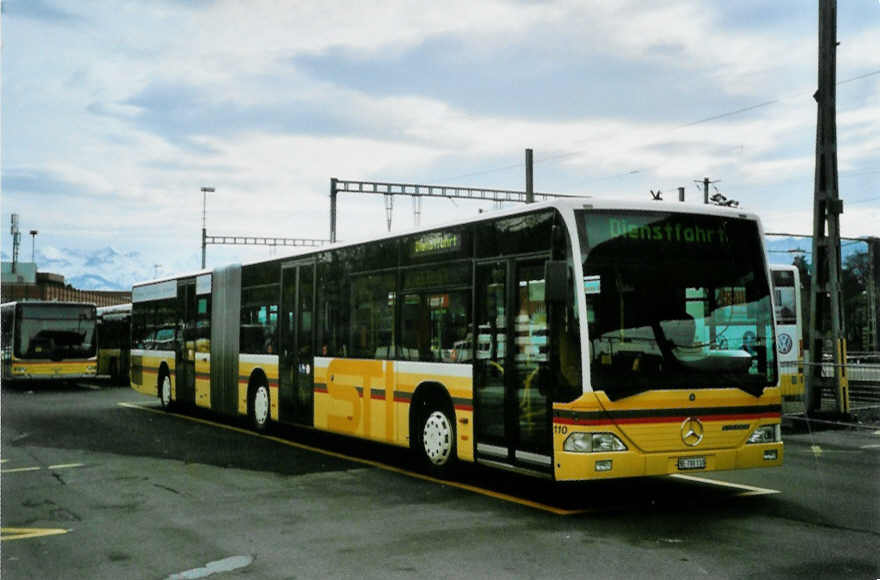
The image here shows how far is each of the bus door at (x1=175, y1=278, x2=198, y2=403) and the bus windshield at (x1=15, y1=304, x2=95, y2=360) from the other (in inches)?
517

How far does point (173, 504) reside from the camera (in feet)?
31.7

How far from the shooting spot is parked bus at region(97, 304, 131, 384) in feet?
118

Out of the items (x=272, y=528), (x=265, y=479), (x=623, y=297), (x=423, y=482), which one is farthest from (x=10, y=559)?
(x=623, y=297)

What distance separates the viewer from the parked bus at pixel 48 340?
3178 centimetres

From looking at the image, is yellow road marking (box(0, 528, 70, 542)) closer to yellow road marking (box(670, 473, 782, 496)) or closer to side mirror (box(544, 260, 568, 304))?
side mirror (box(544, 260, 568, 304))

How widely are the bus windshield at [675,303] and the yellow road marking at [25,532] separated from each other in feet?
16.6

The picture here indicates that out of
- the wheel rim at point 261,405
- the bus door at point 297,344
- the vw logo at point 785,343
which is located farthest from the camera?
the vw logo at point 785,343

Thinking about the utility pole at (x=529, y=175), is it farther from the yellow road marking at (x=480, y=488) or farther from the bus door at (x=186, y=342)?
the yellow road marking at (x=480, y=488)

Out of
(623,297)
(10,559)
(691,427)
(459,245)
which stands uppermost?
(459,245)

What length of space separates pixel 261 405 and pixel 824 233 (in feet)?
37.2

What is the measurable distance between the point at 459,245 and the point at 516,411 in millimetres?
2311

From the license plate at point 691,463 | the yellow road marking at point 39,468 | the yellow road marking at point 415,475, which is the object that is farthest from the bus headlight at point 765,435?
the yellow road marking at point 39,468

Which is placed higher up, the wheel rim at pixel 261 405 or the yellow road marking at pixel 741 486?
the wheel rim at pixel 261 405

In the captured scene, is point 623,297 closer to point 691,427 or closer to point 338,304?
point 691,427
